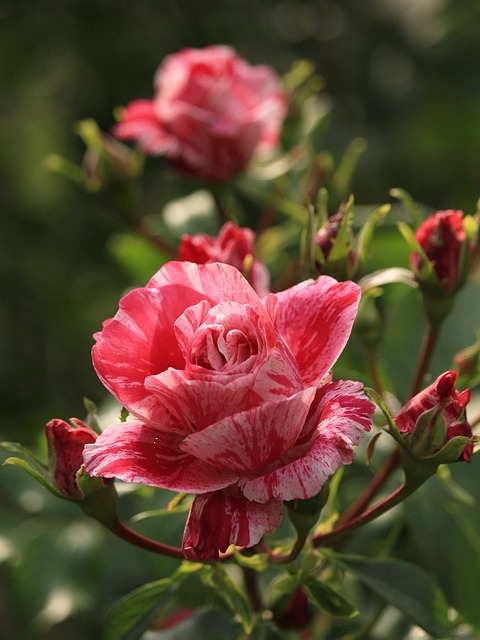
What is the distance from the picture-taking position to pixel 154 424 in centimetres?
73

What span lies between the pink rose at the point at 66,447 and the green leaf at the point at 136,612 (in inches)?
7.9

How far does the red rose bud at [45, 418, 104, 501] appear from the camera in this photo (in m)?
0.77

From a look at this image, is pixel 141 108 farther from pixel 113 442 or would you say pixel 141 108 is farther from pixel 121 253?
pixel 113 442

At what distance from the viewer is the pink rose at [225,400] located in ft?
2.25

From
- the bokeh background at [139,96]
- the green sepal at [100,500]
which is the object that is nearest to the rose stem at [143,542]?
the green sepal at [100,500]

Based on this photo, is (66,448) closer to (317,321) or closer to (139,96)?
(317,321)

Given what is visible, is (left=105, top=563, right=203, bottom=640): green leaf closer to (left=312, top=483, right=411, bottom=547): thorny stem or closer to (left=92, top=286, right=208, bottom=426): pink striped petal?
(left=312, top=483, right=411, bottom=547): thorny stem

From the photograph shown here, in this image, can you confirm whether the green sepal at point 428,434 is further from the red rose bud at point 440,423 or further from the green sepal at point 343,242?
the green sepal at point 343,242

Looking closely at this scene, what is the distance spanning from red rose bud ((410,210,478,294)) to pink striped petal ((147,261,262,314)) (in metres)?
0.22

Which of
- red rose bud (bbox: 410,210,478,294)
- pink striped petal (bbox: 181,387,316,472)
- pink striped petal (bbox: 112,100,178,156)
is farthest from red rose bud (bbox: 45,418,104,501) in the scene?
pink striped petal (bbox: 112,100,178,156)

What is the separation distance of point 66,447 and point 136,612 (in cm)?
25

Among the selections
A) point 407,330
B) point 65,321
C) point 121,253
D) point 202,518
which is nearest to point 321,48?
point 65,321

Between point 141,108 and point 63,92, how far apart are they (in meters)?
0.99

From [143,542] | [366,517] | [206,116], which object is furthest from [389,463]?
[206,116]
